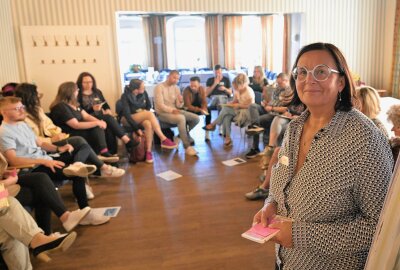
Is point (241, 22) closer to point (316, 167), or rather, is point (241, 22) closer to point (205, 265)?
point (205, 265)

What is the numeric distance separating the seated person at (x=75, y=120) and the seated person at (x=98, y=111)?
0.25 m

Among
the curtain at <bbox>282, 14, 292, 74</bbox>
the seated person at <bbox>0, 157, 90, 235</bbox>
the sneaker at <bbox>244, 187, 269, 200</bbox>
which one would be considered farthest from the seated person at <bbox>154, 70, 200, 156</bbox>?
the curtain at <bbox>282, 14, 292, 74</bbox>

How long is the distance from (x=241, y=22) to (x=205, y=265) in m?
9.75

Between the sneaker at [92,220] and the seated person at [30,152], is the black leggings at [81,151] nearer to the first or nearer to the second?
the seated person at [30,152]

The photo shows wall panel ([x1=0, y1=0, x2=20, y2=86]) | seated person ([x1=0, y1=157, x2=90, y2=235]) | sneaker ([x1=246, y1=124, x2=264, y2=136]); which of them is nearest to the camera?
seated person ([x1=0, y1=157, x2=90, y2=235])

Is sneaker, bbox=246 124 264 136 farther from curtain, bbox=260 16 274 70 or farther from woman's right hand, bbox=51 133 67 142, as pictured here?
curtain, bbox=260 16 274 70

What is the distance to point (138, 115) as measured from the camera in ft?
17.9

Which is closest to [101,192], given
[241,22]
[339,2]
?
[339,2]

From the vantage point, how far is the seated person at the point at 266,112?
516cm

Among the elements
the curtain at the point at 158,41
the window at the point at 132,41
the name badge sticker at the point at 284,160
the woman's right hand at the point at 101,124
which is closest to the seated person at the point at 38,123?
the woman's right hand at the point at 101,124

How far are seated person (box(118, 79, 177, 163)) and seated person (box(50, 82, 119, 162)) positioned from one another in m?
0.56

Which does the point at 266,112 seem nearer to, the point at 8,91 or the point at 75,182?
the point at 75,182

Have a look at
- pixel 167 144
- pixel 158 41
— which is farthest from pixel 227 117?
pixel 158 41

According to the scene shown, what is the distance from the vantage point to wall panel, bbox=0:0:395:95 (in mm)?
5824
